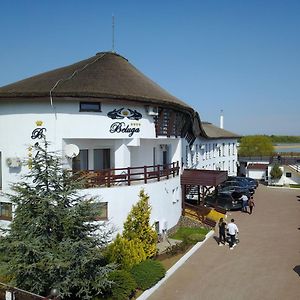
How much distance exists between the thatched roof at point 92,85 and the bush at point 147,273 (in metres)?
7.62

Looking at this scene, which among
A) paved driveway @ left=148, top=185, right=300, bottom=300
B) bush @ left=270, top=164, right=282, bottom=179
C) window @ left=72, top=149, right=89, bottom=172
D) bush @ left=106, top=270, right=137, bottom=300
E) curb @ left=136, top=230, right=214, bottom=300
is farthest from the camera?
bush @ left=270, top=164, right=282, bottom=179

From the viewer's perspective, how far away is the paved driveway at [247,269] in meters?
12.5

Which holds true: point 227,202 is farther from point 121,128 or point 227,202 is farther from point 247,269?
point 121,128

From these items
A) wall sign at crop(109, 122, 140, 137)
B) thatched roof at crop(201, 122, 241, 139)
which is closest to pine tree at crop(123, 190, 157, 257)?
wall sign at crop(109, 122, 140, 137)

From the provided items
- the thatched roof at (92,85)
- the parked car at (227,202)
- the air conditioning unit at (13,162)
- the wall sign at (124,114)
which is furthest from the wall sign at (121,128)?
the parked car at (227,202)

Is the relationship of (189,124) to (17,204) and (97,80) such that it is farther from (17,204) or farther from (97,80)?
(17,204)

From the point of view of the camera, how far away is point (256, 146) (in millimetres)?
70688

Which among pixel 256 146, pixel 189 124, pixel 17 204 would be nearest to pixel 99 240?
pixel 17 204

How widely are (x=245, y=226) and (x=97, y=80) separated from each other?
12.9m

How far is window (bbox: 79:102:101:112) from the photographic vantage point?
16.7m

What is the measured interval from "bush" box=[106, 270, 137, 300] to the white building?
4.38 metres

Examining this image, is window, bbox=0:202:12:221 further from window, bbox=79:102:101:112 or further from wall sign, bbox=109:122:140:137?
wall sign, bbox=109:122:140:137

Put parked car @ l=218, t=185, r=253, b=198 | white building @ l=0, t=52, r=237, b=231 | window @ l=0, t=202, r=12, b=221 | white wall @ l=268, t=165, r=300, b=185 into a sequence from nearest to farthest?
white building @ l=0, t=52, r=237, b=231, window @ l=0, t=202, r=12, b=221, parked car @ l=218, t=185, r=253, b=198, white wall @ l=268, t=165, r=300, b=185

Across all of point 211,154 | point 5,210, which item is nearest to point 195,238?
point 5,210
